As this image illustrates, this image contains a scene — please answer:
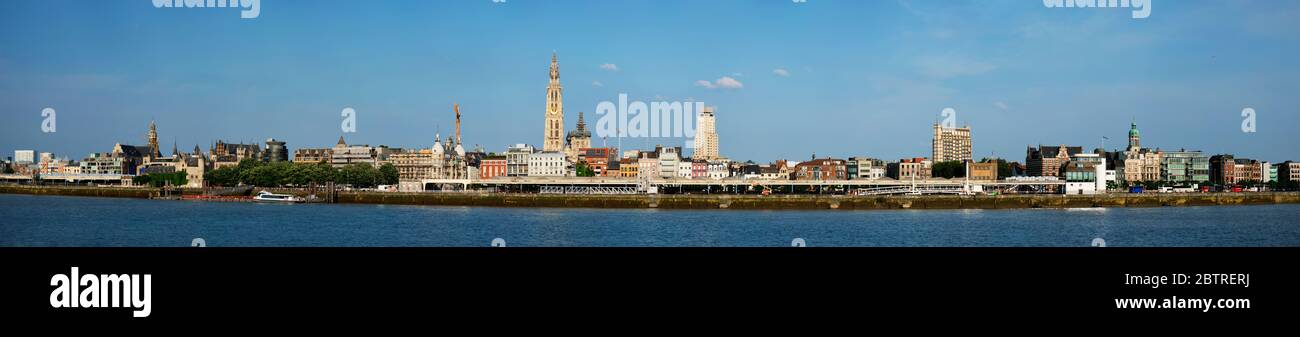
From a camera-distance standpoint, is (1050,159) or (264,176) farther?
(1050,159)

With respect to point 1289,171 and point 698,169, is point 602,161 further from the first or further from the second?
point 1289,171

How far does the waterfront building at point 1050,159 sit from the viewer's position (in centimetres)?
11238

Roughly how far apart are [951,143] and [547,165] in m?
75.5

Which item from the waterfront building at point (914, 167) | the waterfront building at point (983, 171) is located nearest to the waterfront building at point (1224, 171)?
the waterfront building at point (983, 171)

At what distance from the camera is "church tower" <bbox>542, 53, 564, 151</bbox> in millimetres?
127625

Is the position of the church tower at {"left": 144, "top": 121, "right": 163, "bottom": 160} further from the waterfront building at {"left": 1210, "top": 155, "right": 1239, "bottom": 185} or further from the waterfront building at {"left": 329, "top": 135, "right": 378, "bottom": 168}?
the waterfront building at {"left": 1210, "top": 155, "right": 1239, "bottom": 185}

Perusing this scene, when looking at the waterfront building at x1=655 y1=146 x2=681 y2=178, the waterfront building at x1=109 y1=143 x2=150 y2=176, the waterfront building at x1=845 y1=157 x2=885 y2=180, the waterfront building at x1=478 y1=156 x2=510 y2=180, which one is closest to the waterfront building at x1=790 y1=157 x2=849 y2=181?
the waterfront building at x1=845 y1=157 x2=885 y2=180

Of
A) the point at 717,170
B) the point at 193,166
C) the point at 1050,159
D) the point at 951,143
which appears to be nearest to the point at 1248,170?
the point at 1050,159

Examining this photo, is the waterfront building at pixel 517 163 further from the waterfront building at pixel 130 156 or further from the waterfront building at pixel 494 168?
the waterfront building at pixel 130 156

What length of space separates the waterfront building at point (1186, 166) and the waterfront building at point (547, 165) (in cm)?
6541

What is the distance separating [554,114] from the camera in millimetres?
127625
